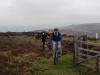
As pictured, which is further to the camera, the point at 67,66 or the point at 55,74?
the point at 67,66

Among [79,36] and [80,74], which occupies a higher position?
[79,36]

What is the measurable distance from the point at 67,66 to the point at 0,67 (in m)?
3.60

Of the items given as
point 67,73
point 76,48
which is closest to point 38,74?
point 67,73

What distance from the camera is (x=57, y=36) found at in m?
12.1

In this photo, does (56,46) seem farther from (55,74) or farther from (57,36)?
(55,74)

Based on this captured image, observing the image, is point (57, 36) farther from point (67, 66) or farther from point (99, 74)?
point (99, 74)

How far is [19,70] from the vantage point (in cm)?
1014

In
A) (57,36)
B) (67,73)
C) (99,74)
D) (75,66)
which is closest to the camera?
(99,74)

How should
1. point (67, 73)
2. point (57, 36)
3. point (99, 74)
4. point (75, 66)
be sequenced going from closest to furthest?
point (99, 74) → point (67, 73) → point (75, 66) → point (57, 36)

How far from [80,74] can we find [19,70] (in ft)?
9.74

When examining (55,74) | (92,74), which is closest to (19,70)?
(55,74)

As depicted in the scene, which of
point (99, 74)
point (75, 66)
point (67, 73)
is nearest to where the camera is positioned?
point (99, 74)

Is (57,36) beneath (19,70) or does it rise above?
above

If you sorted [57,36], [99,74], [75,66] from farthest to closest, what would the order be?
[57,36]
[75,66]
[99,74]
